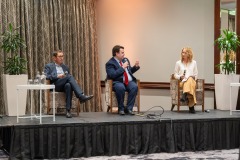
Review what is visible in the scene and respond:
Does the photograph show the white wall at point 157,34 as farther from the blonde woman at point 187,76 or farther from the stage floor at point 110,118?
the stage floor at point 110,118

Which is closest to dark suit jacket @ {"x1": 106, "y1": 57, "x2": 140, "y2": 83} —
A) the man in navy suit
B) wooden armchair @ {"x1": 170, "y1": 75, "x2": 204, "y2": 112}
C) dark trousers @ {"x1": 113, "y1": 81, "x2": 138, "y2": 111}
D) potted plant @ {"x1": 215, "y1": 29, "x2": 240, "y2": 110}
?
the man in navy suit

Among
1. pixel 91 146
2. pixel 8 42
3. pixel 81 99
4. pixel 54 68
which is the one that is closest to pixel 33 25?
pixel 8 42

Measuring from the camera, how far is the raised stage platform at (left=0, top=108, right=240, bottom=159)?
561 cm

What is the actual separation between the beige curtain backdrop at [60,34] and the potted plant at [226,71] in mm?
2538

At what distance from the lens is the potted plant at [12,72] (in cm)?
704

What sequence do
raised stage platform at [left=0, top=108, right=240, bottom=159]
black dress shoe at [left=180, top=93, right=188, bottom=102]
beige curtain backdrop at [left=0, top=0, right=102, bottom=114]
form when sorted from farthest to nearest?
beige curtain backdrop at [left=0, top=0, right=102, bottom=114]
black dress shoe at [left=180, top=93, right=188, bottom=102]
raised stage platform at [left=0, top=108, right=240, bottom=159]

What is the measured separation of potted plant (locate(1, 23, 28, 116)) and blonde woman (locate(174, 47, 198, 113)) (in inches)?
97.3

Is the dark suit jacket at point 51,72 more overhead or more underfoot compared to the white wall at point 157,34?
more underfoot

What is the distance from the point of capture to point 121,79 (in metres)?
7.02

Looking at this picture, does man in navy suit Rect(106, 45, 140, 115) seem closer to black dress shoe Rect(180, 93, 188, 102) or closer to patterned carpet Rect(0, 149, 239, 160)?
black dress shoe Rect(180, 93, 188, 102)

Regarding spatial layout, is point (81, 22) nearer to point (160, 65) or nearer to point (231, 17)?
point (160, 65)

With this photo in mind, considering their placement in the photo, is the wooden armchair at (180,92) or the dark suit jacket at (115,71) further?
the wooden armchair at (180,92)

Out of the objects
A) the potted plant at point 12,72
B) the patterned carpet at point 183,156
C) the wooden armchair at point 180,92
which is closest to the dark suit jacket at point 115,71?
the wooden armchair at point 180,92

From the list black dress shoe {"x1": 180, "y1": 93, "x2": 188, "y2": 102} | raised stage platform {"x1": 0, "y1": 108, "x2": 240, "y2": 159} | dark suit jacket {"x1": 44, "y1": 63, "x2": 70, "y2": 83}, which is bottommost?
raised stage platform {"x1": 0, "y1": 108, "x2": 240, "y2": 159}
